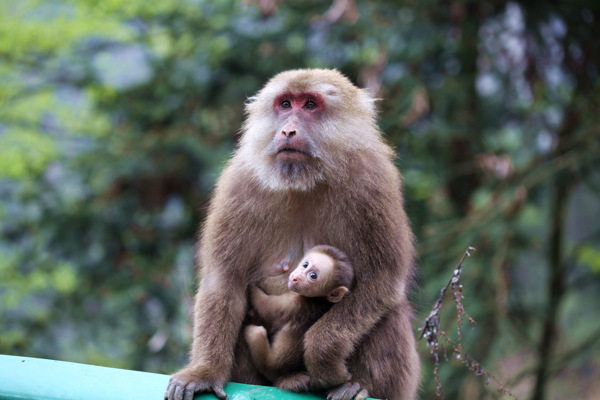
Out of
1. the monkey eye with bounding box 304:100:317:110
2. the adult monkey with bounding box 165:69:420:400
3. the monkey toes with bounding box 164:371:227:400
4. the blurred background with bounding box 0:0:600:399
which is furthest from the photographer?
the blurred background with bounding box 0:0:600:399

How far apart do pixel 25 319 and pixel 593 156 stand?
6242mm

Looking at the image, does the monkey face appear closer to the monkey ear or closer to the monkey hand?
the monkey ear

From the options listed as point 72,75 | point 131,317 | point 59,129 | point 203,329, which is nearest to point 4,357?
point 203,329

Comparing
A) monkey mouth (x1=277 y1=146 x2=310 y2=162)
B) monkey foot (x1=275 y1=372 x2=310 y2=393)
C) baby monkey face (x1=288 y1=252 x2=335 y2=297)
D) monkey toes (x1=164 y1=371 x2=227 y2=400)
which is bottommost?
monkey toes (x1=164 y1=371 x2=227 y2=400)

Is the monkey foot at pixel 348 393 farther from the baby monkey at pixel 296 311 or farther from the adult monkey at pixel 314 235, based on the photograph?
the baby monkey at pixel 296 311

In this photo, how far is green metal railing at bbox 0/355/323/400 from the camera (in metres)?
2.90

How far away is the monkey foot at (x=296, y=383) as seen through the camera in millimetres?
3336

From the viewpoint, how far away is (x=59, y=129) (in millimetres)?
9242

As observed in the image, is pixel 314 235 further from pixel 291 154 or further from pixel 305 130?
pixel 305 130

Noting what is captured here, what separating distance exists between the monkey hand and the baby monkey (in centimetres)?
26

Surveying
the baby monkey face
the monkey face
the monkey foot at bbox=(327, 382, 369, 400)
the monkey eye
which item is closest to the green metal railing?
the monkey foot at bbox=(327, 382, 369, 400)

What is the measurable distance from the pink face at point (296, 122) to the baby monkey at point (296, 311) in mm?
518

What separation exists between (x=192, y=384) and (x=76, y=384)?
1.91ft

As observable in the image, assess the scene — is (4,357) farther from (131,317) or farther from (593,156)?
(593,156)
